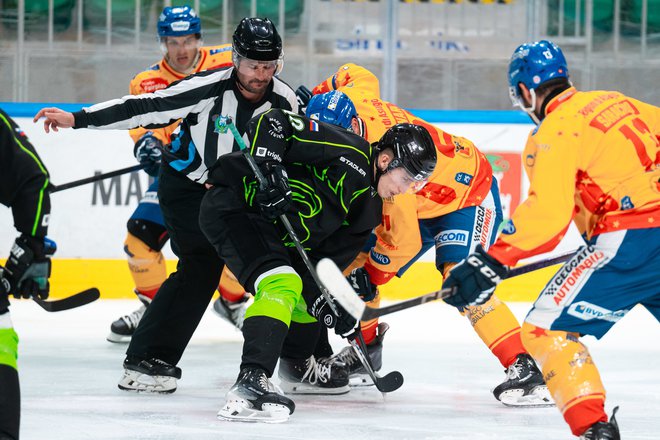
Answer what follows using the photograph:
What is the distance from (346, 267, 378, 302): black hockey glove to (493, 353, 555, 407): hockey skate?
489 millimetres

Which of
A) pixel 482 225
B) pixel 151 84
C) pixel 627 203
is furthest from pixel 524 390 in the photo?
pixel 151 84

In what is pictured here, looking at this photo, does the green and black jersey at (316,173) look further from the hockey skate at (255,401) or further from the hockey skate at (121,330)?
the hockey skate at (121,330)

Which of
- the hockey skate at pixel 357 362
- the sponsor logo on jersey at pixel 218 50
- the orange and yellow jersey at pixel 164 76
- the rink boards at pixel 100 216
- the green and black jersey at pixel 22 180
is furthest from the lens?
the rink boards at pixel 100 216

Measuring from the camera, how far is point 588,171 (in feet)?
8.91

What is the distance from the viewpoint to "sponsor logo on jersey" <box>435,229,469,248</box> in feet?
12.3

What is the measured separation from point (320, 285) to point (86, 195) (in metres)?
2.69

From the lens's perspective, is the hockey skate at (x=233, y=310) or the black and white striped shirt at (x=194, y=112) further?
the hockey skate at (x=233, y=310)

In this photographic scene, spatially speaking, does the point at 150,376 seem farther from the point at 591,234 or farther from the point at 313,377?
the point at 591,234

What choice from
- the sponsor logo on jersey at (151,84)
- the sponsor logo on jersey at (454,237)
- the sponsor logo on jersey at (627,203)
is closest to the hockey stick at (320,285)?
the sponsor logo on jersey at (454,237)

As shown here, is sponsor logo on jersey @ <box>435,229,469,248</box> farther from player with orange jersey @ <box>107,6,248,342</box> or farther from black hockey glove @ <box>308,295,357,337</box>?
player with orange jersey @ <box>107,6,248,342</box>

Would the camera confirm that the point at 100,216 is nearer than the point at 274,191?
No

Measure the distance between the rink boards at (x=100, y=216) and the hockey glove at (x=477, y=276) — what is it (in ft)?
10.4

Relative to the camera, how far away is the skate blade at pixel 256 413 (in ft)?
10.4

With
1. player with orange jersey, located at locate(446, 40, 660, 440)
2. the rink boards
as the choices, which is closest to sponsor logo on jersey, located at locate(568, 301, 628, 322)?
player with orange jersey, located at locate(446, 40, 660, 440)
